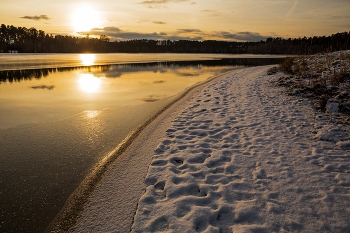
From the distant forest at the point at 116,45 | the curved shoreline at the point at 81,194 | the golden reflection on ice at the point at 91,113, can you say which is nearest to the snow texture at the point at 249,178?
the curved shoreline at the point at 81,194

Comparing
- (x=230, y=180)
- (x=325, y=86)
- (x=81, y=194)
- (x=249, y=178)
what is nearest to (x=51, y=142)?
(x=81, y=194)

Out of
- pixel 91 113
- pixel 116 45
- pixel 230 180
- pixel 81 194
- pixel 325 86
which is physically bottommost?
pixel 81 194

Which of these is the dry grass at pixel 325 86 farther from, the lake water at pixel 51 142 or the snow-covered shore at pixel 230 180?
the lake water at pixel 51 142

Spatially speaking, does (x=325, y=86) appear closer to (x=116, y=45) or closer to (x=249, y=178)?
(x=249, y=178)

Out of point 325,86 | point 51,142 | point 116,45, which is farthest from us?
point 116,45

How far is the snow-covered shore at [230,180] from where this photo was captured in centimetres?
322

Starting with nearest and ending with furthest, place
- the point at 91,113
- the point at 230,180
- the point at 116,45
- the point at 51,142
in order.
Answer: the point at 230,180, the point at 51,142, the point at 91,113, the point at 116,45

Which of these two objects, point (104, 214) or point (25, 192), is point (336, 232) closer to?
point (104, 214)

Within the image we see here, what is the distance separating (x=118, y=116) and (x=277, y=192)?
6513mm

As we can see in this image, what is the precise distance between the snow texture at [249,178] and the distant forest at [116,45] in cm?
8973

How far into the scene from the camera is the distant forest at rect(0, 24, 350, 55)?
10806 centimetres

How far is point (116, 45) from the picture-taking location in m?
159

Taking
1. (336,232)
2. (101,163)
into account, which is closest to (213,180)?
(336,232)

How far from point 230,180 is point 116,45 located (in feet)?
552
